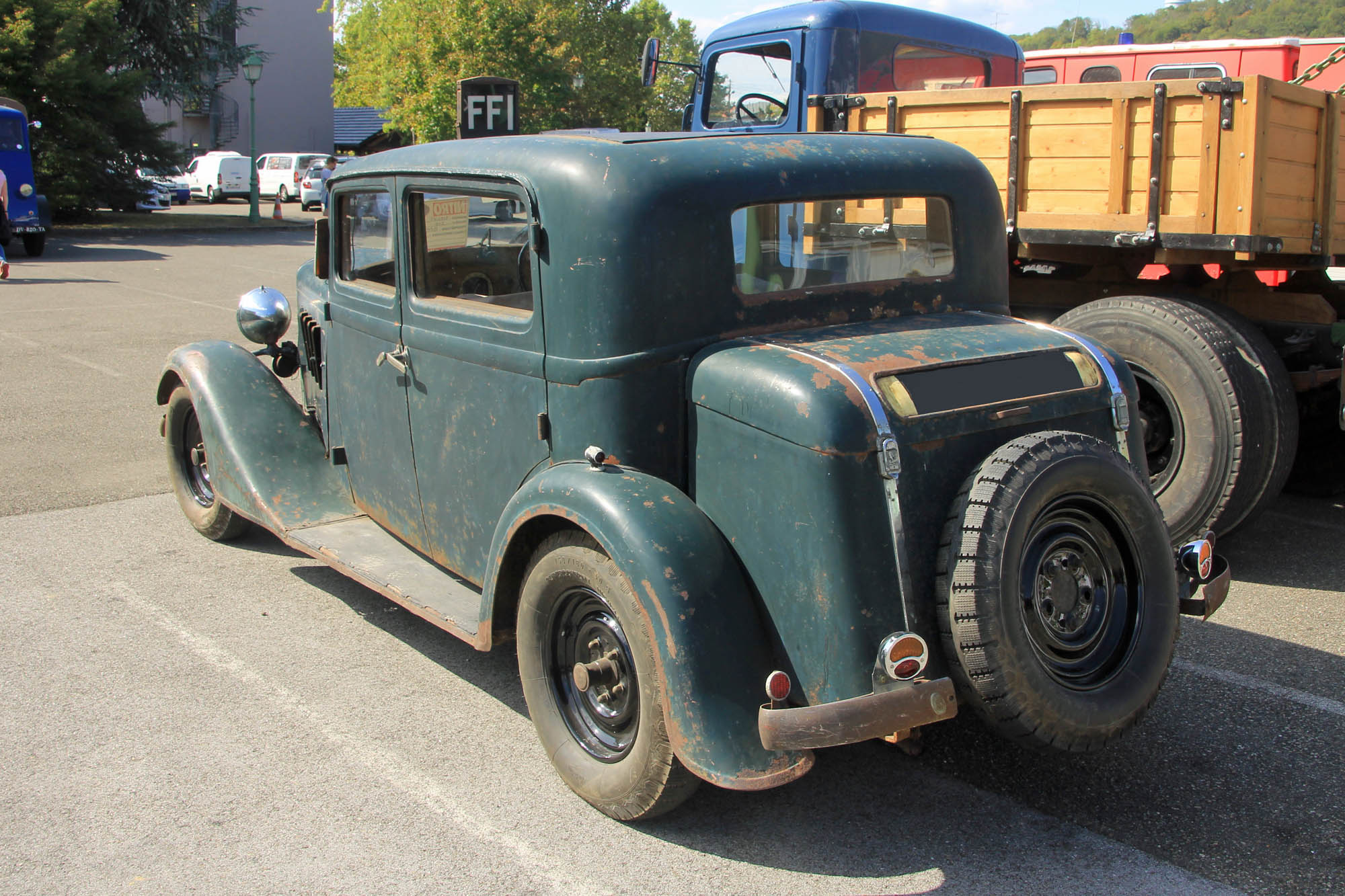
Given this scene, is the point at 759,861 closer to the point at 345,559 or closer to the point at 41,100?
the point at 345,559

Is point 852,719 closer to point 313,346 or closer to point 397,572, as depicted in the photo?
point 397,572

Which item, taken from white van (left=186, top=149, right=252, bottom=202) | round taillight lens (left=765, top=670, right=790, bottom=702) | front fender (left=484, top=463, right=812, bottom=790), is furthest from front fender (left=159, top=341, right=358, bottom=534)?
white van (left=186, top=149, right=252, bottom=202)

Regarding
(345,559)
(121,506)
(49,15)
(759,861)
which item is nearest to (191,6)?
(49,15)

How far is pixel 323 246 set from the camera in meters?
4.54

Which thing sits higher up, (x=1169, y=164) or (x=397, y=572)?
(x=1169, y=164)

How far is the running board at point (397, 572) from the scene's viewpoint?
354 centimetres

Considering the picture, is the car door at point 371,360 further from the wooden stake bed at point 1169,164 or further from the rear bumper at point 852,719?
the wooden stake bed at point 1169,164

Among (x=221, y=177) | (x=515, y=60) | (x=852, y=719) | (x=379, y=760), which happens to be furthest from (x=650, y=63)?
(x=221, y=177)

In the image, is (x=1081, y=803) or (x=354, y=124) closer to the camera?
(x=1081, y=803)

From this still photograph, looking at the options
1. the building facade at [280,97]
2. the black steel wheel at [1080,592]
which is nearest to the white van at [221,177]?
the building facade at [280,97]

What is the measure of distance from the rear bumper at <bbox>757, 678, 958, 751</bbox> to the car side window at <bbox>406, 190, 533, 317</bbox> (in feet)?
4.92

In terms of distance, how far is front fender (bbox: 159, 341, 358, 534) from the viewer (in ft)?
14.8

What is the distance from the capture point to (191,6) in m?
27.4

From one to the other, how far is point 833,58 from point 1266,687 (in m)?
4.81
